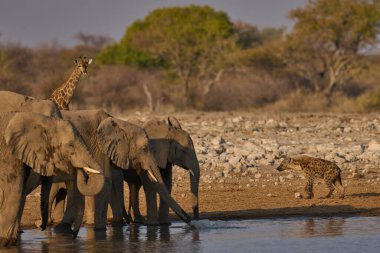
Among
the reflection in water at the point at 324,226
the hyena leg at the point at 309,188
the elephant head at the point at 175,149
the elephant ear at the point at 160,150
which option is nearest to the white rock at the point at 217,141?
the hyena leg at the point at 309,188

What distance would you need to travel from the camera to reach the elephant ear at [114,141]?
43.1 feet

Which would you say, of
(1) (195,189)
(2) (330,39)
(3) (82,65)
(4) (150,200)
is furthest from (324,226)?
(2) (330,39)

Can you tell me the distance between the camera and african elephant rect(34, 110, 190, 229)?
13.1 meters

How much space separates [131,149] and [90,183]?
1.92 metres

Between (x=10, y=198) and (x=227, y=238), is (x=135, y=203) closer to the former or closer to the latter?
(x=227, y=238)

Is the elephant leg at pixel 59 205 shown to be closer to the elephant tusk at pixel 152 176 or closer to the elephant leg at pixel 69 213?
the elephant leg at pixel 69 213

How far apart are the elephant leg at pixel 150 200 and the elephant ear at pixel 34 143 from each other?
7.81 ft

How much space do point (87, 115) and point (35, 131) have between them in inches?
82.8

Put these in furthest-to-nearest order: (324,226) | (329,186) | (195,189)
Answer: (329,186)
(195,189)
(324,226)

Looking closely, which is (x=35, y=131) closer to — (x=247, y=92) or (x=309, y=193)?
(x=309, y=193)

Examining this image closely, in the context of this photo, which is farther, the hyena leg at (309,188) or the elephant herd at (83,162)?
the hyena leg at (309,188)

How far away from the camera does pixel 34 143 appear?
1135 cm

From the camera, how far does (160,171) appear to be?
14.2 meters

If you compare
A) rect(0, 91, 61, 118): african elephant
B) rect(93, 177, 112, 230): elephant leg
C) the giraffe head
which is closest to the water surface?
rect(93, 177, 112, 230): elephant leg
